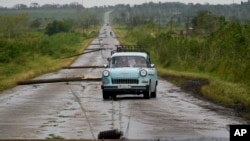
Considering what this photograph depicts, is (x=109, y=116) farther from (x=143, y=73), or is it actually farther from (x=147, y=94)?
(x=147, y=94)

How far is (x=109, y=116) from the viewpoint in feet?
61.7

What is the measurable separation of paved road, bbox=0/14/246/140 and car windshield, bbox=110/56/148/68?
1.29m

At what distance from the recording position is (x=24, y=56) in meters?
56.9

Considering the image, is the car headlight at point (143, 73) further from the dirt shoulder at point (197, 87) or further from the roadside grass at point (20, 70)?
the roadside grass at point (20, 70)

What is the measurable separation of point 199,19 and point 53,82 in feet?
165

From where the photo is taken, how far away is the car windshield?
25.7 metres

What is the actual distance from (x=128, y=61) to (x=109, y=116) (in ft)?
23.6

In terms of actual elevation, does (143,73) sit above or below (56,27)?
above

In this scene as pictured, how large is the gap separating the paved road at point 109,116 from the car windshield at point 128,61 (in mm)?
1290

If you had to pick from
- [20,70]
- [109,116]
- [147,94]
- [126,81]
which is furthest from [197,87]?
[20,70]

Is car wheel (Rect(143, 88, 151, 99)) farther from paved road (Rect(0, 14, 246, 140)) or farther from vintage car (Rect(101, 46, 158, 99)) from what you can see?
paved road (Rect(0, 14, 246, 140))

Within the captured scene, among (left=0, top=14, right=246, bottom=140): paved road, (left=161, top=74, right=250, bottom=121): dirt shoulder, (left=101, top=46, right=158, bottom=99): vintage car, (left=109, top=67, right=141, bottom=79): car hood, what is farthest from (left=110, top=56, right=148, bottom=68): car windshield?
(left=161, top=74, right=250, bottom=121): dirt shoulder

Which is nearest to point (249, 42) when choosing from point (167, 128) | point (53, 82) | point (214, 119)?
point (53, 82)

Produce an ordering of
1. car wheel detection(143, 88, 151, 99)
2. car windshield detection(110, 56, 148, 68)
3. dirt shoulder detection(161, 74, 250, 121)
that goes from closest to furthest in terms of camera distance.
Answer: dirt shoulder detection(161, 74, 250, 121) < car wheel detection(143, 88, 151, 99) < car windshield detection(110, 56, 148, 68)
